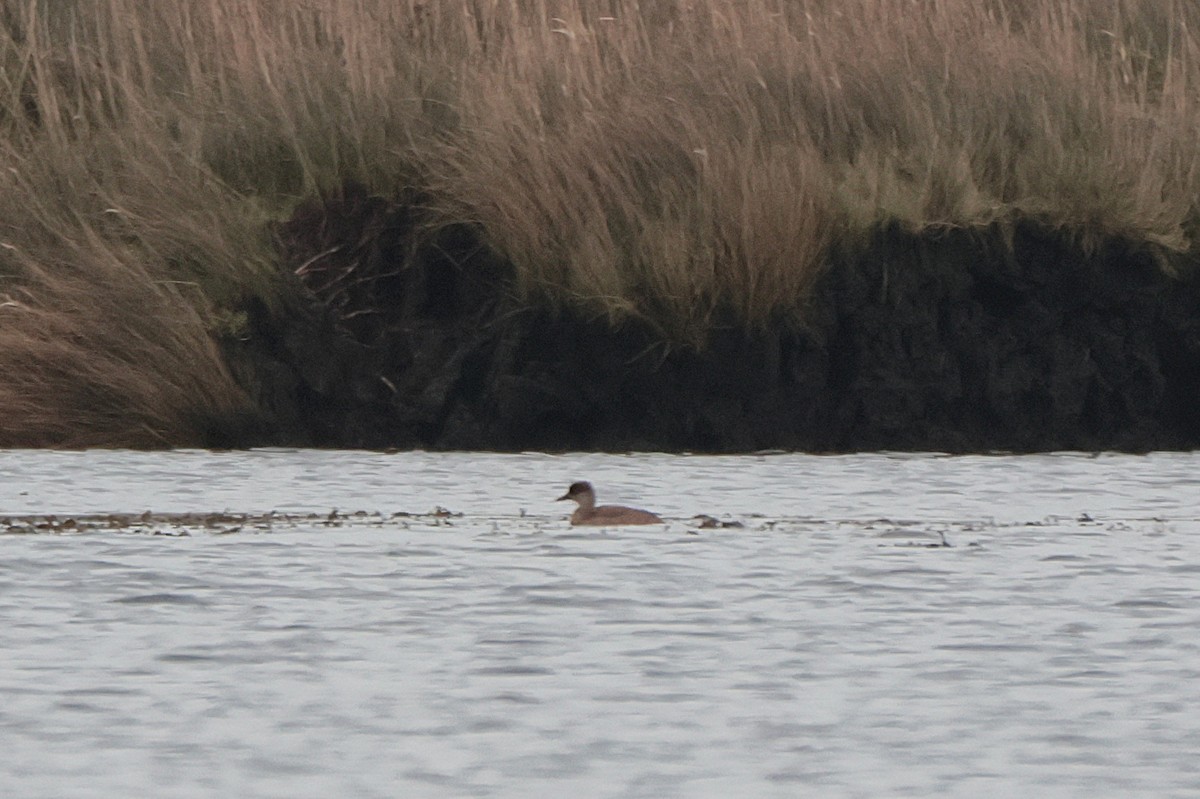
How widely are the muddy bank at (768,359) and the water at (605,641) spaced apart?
115 centimetres

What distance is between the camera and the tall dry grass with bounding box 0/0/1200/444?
9.06 metres

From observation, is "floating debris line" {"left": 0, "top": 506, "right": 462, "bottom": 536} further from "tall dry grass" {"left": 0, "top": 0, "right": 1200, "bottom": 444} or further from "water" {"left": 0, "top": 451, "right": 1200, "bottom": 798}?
"tall dry grass" {"left": 0, "top": 0, "right": 1200, "bottom": 444}

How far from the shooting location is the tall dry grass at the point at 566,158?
9.06m

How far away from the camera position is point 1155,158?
9.57m

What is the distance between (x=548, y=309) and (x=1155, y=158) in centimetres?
246

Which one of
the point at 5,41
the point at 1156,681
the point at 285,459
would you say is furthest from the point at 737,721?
the point at 5,41

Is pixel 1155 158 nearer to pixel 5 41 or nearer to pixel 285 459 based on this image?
pixel 285 459

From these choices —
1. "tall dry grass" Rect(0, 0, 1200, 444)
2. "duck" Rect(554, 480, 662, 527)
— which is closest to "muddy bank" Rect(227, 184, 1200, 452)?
"tall dry grass" Rect(0, 0, 1200, 444)

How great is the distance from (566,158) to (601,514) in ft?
9.31

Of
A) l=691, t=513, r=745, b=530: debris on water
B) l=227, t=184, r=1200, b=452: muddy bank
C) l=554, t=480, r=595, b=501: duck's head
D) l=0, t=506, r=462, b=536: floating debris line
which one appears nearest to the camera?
l=0, t=506, r=462, b=536: floating debris line

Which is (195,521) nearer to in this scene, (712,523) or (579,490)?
(579,490)

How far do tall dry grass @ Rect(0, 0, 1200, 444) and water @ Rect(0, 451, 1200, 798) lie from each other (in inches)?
47.6

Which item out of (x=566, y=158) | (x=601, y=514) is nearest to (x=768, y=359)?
(x=566, y=158)

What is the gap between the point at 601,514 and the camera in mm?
6746
